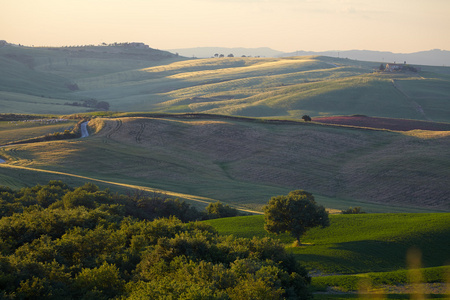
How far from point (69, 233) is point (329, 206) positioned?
28691 millimetres

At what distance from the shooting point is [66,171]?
56875 millimetres

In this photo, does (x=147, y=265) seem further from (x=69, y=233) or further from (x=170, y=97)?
(x=170, y=97)

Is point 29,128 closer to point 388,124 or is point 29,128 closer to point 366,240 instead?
point 388,124

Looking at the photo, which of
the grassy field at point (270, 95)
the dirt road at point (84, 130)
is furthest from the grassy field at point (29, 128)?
the grassy field at point (270, 95)

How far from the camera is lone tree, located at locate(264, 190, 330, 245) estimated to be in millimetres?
33188

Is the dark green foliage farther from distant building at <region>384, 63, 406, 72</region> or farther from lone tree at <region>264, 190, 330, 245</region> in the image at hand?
distant building at <region>384, 63, 406, 72</region>

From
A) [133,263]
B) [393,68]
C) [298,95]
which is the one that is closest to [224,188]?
[133,263]

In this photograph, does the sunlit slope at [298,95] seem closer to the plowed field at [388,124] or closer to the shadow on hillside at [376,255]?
the plowed field at [388,124]

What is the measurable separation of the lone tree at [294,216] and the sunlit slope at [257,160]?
14769 mm

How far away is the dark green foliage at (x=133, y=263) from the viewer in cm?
1719

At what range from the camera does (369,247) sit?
31266 mm

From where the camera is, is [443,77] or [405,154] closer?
[405,154]

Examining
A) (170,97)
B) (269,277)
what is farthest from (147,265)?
(170,97)

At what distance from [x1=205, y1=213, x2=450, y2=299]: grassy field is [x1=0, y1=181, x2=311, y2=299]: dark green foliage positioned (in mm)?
4330
